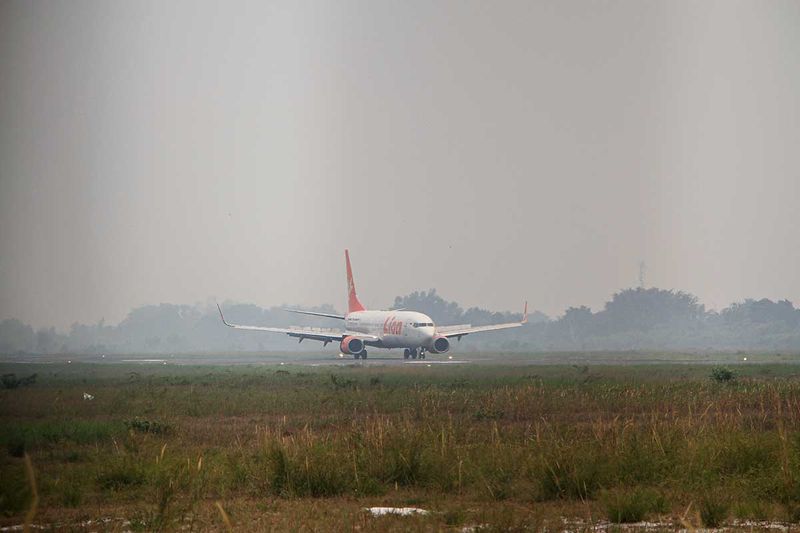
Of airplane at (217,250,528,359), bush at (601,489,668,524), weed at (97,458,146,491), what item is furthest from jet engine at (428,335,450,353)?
bush at (601,489,668,524)

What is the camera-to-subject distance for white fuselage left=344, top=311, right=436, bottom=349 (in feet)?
246

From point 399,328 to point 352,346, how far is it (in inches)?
144

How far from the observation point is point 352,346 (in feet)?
251

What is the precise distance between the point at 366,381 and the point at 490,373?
7.91 metres

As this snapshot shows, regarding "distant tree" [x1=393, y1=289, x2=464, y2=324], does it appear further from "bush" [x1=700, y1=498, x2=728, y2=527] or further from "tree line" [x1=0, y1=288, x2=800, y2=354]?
"bush" [x1=700, y1=498, x2=728, y2=527]

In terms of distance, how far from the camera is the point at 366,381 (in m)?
42.9

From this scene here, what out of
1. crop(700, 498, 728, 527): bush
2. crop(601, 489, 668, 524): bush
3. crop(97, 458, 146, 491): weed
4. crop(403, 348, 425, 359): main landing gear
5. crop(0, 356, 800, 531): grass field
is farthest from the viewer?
crop(403, 348, 425, 359): main landing gear

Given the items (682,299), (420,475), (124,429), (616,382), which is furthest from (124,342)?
(420,475)

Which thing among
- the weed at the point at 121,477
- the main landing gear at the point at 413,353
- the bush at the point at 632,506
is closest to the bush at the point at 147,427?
the weed at the point at 121,477

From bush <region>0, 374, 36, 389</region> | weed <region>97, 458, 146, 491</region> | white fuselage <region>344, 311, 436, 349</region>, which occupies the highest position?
white fuselage <region>344, 311, 436, 349</region>

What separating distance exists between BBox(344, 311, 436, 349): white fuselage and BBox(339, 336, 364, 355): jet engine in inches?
87.9

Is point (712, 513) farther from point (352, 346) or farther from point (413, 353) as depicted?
point (413, 353)

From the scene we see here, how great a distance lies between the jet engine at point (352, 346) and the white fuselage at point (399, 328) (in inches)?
87.9

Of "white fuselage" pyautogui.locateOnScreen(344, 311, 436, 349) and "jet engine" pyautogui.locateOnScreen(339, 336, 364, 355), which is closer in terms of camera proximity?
"white fuselage" pyautogui.locateOnScreen(344, 311, 436, 349)
